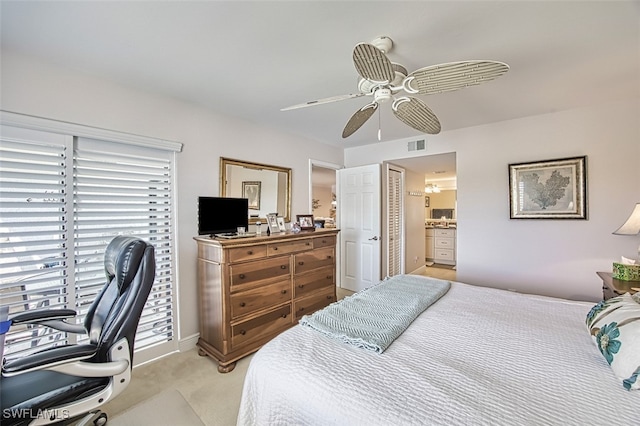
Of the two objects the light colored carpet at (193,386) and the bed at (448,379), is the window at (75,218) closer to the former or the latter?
the light colored carpet at (193,386)

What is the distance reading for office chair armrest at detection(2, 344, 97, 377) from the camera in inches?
41.2

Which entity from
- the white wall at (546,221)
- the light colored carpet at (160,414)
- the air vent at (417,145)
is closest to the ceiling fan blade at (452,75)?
the white wall at (546,221)

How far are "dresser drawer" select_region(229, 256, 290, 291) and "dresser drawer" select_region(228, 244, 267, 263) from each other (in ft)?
0.17

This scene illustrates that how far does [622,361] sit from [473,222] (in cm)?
258

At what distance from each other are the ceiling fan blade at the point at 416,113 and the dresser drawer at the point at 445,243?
16.3 ft

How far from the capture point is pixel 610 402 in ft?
2.87

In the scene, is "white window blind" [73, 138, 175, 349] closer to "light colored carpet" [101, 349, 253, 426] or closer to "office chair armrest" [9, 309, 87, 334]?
"light colored carpet" [101, 349, 253, 426]

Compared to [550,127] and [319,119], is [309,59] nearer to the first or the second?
[319,119]

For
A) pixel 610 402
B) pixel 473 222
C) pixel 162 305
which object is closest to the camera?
pixel 610 402

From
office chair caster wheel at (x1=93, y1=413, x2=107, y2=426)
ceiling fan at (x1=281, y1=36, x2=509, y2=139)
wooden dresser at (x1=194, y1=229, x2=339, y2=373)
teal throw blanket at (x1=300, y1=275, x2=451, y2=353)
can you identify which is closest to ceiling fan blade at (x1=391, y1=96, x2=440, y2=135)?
ceiling fan at (x1=281, y1=36, x2=509, y2=139)

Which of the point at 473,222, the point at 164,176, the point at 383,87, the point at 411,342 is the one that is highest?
the point at 383,87

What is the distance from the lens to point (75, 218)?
202 cm

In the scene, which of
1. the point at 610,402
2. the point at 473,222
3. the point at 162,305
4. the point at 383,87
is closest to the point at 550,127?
the point at 473,222

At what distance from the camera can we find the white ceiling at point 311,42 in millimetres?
1390
